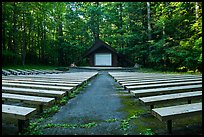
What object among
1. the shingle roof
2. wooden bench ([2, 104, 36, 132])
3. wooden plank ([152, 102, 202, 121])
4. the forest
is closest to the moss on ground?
wooden plank ([152, 102, 202, 121])

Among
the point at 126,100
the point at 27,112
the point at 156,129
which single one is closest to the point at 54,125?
the point at 27,112

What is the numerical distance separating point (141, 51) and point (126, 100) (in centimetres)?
1609

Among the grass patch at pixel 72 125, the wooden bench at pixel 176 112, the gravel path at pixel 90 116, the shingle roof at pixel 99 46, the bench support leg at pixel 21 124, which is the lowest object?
the gravel path at pixel 90 116

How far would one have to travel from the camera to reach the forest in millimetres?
16906

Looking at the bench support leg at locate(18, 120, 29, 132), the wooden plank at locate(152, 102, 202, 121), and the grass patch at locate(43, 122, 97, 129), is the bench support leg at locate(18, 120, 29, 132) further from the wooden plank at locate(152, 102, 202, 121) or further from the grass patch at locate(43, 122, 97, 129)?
the wooden plank at locate(152, 102, 202, 121)

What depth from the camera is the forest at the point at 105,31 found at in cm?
1691

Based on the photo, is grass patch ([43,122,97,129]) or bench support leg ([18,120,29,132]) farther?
grass patch ([43,122,97,129])

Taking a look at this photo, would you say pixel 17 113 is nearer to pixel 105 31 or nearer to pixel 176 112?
pixel 176 112

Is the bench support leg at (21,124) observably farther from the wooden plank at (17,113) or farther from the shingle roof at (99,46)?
the shingle roof at (99,46)

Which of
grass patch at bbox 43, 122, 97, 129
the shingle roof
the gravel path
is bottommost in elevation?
the gravel path

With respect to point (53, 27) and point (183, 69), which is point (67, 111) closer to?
point (183, 69)

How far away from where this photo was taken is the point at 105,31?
2914 cm

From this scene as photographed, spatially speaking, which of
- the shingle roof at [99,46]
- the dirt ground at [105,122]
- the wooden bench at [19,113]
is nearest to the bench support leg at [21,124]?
the wooden bench at [19,113]

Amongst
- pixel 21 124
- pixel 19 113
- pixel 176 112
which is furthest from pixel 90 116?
pixel 176 112
